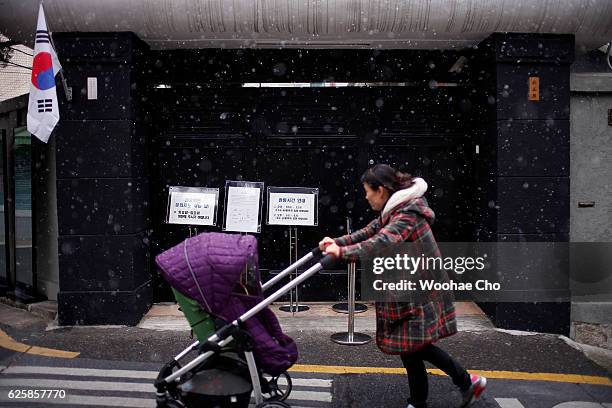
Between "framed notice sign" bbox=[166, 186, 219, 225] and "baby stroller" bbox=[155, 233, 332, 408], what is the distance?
3.35 meters

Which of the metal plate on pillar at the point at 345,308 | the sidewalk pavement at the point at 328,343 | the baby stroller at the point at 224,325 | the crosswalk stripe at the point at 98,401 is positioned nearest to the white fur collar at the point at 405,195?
the baby stroller at the point at 224,325

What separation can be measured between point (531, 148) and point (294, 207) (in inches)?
112

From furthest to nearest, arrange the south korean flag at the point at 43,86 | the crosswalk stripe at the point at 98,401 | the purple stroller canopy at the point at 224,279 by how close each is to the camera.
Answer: the south korean flag at the point at 43,86
the crosswalk stripe at the point at 98,401
the purple stroller canopy at the point at 224,279

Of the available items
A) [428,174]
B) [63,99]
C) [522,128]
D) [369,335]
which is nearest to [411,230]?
[369,335]

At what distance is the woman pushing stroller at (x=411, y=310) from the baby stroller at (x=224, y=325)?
0.56 metres

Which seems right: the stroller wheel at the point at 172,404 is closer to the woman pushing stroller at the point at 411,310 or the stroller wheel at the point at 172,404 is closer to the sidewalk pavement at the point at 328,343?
the woman pushing stroller at the point at 411,310

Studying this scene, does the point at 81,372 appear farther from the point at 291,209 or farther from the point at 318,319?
the point at 291,209

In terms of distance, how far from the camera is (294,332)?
6578mm

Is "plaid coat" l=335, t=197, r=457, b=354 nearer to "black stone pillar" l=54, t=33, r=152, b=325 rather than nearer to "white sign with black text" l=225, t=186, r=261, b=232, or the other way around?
"white sign with black text" l=225, t=186, r=261, b=232

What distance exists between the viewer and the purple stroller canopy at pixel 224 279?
3.65 m

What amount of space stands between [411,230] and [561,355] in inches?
120

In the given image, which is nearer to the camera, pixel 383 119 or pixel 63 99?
pixel 63 99

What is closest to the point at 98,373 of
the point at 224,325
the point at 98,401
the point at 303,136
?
the point at 98,401

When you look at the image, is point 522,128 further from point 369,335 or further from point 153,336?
point 153,336
